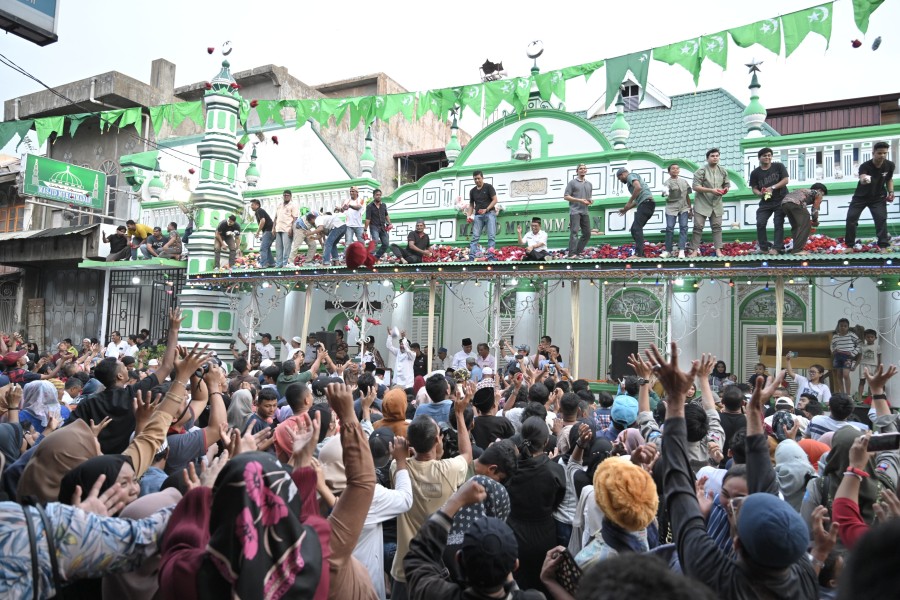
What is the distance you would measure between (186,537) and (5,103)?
31278 mm

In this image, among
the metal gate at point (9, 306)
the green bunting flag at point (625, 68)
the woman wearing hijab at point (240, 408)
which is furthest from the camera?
the metal gate at point (9, 306)

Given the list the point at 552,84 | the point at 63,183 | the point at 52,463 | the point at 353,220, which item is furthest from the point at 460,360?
the point at 63,183

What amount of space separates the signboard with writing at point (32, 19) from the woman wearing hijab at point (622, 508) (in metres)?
7.81

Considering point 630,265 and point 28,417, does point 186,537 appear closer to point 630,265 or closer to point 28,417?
point 28,417

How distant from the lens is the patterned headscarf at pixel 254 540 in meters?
2.06

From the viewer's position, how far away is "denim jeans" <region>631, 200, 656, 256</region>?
41.9 ft

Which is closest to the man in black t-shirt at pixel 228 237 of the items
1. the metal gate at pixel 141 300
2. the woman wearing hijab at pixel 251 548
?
the metal gate at pixel 141 300

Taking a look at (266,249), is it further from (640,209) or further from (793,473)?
(793,473)

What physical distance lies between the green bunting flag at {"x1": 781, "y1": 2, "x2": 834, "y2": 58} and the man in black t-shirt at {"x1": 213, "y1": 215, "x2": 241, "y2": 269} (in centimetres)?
1336

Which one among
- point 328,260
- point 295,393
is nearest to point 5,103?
point 328,260

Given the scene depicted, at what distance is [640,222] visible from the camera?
12.9 meters

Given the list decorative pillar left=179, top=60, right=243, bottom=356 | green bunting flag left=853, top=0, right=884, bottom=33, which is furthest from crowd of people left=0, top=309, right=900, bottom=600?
decorative pillar left=179, top=60, right=243, bottom=356

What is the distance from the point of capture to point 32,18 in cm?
750

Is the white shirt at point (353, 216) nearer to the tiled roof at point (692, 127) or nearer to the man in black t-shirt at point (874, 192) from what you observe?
the tiled roof at point (692, 127)
